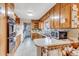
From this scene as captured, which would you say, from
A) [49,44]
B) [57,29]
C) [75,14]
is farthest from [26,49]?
[75,14]

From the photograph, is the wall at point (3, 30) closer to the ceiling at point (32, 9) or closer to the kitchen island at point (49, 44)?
the ceiling at point (32, 9)

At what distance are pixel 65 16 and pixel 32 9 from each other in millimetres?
503

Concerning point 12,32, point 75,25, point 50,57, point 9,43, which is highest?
point 75,25

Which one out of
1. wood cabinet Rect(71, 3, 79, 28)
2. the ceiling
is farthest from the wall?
wood cabinet Rect(71, 3, 79, 28)

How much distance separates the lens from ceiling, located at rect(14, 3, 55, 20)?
1616mm

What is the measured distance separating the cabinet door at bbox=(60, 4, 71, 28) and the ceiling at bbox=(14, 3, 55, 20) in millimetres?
185

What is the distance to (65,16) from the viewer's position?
5.46 feet

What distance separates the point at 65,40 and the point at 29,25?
58 centimetres

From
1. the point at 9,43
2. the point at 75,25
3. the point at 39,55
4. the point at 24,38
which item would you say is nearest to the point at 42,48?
the point at 39,55

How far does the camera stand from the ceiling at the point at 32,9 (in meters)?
1.62

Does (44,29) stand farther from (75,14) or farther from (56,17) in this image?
(75,14)

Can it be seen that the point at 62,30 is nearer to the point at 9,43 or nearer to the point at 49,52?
the point at 49,52

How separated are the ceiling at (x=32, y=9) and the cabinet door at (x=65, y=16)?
0.61ft

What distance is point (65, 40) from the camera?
5.45ft
